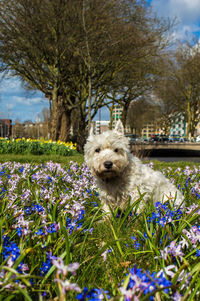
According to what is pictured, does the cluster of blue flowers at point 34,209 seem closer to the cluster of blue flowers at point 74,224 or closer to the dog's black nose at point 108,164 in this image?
the cluster of blue flowers at point 74,224

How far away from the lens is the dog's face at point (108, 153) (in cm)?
356

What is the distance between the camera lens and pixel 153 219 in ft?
7.69

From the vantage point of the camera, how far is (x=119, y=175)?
145 inches

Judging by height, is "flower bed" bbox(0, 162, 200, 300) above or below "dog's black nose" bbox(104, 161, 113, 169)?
below

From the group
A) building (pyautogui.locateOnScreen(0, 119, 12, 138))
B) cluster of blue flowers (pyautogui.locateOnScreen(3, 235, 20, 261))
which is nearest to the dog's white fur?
cluster of blue flowers (pyautogui.locateOnScreen(3, 235, 20, 261))

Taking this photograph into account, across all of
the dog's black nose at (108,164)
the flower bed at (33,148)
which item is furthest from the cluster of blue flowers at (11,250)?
the flower bed at (33,148)

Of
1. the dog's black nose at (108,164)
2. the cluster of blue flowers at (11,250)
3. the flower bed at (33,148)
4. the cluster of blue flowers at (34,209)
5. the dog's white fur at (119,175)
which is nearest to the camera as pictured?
the cluster of blue flowers at (11,250)

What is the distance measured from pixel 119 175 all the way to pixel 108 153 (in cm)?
39

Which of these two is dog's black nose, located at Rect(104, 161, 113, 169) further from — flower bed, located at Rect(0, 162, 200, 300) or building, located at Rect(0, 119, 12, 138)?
building, located at Rect(0, 119, 12, 138)

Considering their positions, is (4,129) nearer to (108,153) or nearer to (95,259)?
(108,153)

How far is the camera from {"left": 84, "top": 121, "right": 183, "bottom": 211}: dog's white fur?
11.8ft

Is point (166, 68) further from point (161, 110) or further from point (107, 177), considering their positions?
point (161, 110)

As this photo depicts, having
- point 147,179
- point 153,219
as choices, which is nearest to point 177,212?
point 153,219

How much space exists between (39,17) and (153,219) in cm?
1738
